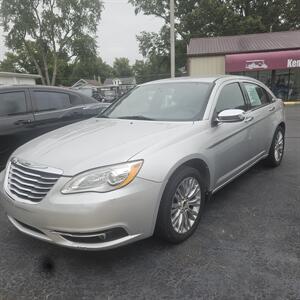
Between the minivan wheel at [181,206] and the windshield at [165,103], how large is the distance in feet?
2.37

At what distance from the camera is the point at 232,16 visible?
107 ft

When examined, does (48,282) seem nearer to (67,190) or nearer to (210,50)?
(67,190)

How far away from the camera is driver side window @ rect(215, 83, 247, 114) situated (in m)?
3.87

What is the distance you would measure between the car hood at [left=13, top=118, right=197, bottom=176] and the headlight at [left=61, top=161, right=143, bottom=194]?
0.06 metres

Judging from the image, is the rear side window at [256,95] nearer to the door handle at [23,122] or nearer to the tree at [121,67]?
the door handle at [23,122]

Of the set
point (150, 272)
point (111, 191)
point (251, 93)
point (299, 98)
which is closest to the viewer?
point (111, 191)

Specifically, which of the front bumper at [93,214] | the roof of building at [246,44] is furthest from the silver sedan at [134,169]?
the roof of building at [246,44]

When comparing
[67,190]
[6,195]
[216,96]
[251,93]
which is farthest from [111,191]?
[251,93]

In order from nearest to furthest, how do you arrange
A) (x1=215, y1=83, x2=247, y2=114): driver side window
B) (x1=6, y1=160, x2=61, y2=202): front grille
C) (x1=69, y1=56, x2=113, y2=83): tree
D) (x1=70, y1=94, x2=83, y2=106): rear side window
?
1. (x1=6, y1=160, x2=61, y2=202): front grille
2. (x1=215, y1=83, x2=247, y2=114): driver side window
3. (x1=70, y1=94, x2=83, y2=106): rear side window
4. (x1=69, y1=56, x2=113, y2=83): tree

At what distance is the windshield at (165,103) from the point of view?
3682 millimetres

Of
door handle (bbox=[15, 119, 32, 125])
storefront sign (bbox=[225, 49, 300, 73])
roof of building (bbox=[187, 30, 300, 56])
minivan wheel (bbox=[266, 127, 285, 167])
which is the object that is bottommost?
minivan wheel (bbox=[266, 127, 285, 167])

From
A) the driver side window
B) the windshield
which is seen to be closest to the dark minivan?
the windshield

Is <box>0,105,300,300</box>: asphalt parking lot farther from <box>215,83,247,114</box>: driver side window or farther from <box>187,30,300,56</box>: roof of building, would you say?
<box>187,30,300,56</box>: roof of building

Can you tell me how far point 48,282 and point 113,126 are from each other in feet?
5.58
